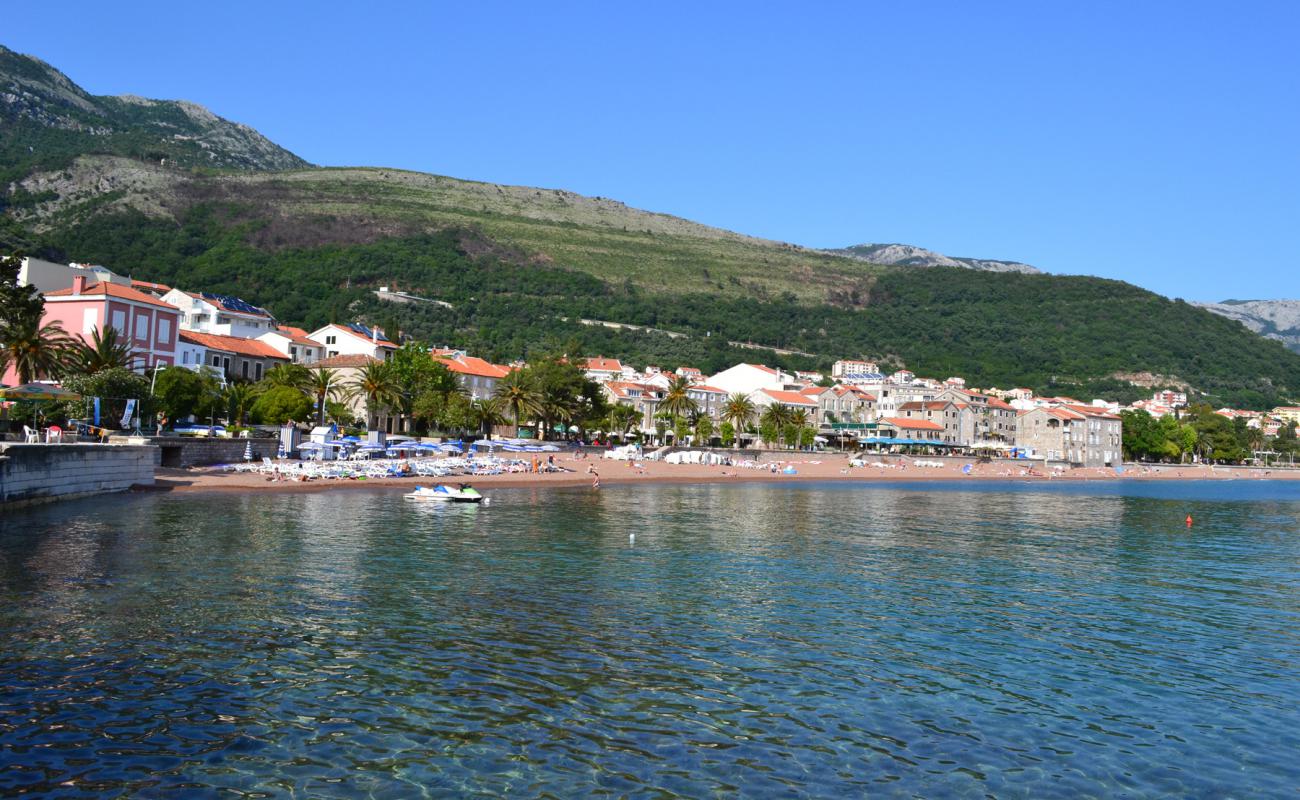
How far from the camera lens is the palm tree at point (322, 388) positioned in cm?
7150

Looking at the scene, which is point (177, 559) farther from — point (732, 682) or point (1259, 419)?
point (1259, 419)

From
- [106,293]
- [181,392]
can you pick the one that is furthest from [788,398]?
[106,293]

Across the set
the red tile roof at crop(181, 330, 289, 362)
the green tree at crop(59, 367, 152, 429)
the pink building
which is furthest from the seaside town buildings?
the green tree at crop(59, 367, 152, 429)

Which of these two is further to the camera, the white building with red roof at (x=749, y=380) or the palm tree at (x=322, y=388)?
the white building with red roof at (x=749, y=380)

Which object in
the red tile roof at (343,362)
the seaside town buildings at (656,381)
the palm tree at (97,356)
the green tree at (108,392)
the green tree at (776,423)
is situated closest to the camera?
the green tree at (108,392)

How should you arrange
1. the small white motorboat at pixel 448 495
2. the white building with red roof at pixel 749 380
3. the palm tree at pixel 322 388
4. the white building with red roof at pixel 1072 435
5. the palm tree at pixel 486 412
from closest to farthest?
1. the small white motorboat at pixel 448 495
2. the palm tree at pixel 322 388
3. the palm tree at pixel 486 412
4. the white building with red roof at pixel 749 380
5. the white building with red roof at pixel 1072 435

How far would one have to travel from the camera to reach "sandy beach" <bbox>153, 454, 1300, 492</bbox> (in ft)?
166

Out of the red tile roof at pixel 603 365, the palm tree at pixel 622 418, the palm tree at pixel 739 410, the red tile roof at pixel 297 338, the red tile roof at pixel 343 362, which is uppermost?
the red tile roof at pixel 603 365

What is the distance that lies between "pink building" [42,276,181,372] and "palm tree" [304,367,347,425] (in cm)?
984

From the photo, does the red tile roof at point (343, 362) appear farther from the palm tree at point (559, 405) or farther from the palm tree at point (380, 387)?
the palm tree at point (559, 405)

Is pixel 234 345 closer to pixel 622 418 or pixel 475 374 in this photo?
pixel 475 374

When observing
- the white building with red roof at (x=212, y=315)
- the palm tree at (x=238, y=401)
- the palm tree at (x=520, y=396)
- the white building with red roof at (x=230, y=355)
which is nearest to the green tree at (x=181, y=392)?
the palm tree at (x=238, y=401)

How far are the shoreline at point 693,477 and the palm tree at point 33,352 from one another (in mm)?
8012

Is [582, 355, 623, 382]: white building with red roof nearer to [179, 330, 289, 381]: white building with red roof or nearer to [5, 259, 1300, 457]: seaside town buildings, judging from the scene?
[5, 259, 1300, 457]: seaside town buildings
